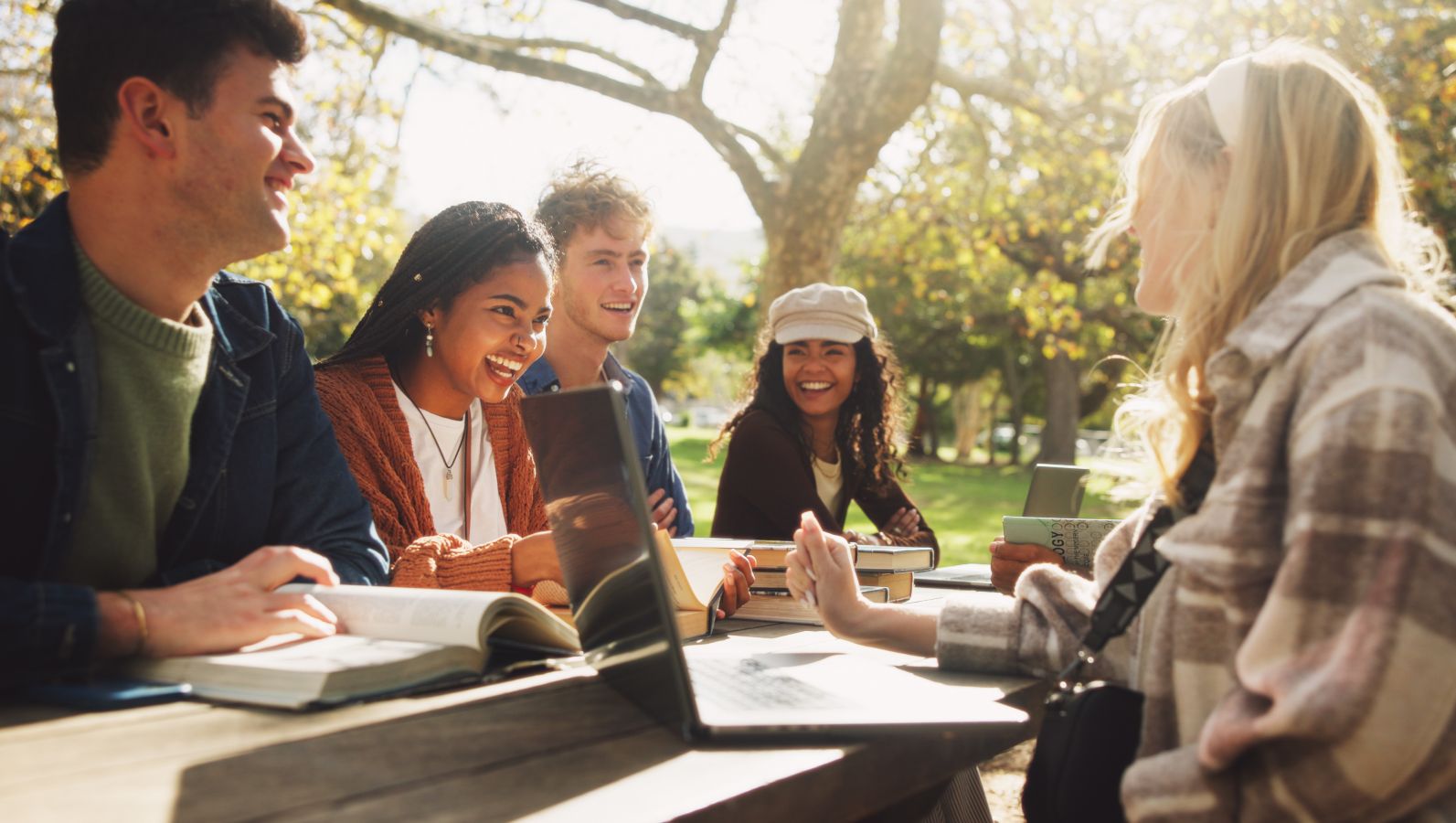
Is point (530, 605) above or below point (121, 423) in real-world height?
below

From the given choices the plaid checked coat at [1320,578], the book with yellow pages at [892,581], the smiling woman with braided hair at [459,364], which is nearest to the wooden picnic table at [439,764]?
the plaid checked coat at [1320,578]

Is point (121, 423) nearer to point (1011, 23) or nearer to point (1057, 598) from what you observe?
point (1057, 598)

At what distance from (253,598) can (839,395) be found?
3.15 m

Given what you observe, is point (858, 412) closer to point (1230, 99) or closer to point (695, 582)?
point (695, 582)

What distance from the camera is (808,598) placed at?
2221 millimetres

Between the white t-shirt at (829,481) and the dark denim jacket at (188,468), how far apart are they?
2.47 meters

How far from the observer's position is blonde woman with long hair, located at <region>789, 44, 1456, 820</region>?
1201 mm

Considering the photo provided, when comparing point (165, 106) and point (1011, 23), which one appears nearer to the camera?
point (165, 106)

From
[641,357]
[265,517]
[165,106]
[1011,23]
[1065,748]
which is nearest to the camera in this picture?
[1065,748]

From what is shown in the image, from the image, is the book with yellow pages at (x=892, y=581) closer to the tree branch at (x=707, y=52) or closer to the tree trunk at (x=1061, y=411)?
the tree branch at (x=707, y=52)

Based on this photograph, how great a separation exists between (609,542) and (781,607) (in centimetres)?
115

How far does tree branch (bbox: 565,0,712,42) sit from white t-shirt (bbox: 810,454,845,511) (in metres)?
3.83

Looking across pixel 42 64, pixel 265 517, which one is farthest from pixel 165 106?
pixel 42 64

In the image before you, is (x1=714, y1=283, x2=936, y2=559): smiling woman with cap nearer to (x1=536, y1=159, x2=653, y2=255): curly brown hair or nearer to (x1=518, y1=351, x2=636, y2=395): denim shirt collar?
(x1=518, y1=351, x2=636, y2=395): denim shirt collar
